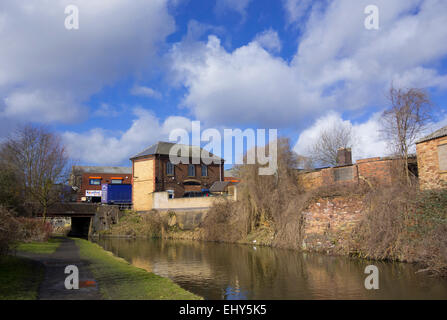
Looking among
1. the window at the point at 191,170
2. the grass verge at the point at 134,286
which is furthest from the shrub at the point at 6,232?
the window at the point at 191,170

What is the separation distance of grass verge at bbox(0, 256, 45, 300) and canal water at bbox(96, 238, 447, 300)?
444cm

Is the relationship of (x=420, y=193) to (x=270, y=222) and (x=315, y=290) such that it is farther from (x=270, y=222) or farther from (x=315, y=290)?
(x=270, y=222)

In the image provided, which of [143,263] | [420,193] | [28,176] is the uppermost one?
[28,176]

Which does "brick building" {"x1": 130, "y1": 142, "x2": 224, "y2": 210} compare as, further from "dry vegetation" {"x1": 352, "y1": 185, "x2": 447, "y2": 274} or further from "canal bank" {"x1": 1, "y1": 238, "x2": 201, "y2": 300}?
"canal bank" {"x1": 1, "y1": 238, "x2": 201, "y2": 300}

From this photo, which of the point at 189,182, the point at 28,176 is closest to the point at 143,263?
the point at 28,176

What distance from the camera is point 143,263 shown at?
1794 centimetres

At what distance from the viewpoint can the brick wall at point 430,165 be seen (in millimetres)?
17359

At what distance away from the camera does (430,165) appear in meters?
17.9

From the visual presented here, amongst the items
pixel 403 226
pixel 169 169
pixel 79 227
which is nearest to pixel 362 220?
pixel 403 226

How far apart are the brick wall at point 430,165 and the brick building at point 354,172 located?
9.40 feet

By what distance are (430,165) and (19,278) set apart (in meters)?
18.3

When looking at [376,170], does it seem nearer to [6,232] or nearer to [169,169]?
[6,232]
